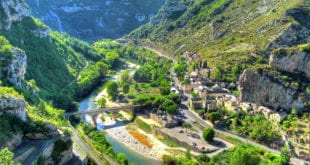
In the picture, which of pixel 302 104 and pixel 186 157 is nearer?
pixel 186 157

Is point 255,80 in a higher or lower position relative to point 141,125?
higher

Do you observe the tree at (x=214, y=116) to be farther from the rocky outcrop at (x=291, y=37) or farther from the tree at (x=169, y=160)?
the rocky outcrop at (x=291, y=37)

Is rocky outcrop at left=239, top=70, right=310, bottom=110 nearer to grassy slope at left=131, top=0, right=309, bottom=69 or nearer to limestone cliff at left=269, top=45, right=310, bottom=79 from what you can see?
limestone cliff at left=269, top=45, right=310, bottom=79

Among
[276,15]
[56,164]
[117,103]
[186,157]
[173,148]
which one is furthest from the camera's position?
[276,15]

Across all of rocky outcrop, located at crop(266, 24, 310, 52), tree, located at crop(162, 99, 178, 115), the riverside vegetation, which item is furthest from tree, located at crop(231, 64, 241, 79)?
tree, located at crop(162, 99, 178, 115)

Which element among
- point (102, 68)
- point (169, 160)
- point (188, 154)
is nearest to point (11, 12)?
point (102, 68)

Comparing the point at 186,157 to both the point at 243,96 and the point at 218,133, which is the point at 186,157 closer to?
the point at 218,133

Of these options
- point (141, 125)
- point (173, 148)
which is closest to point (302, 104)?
point (173, 148)
